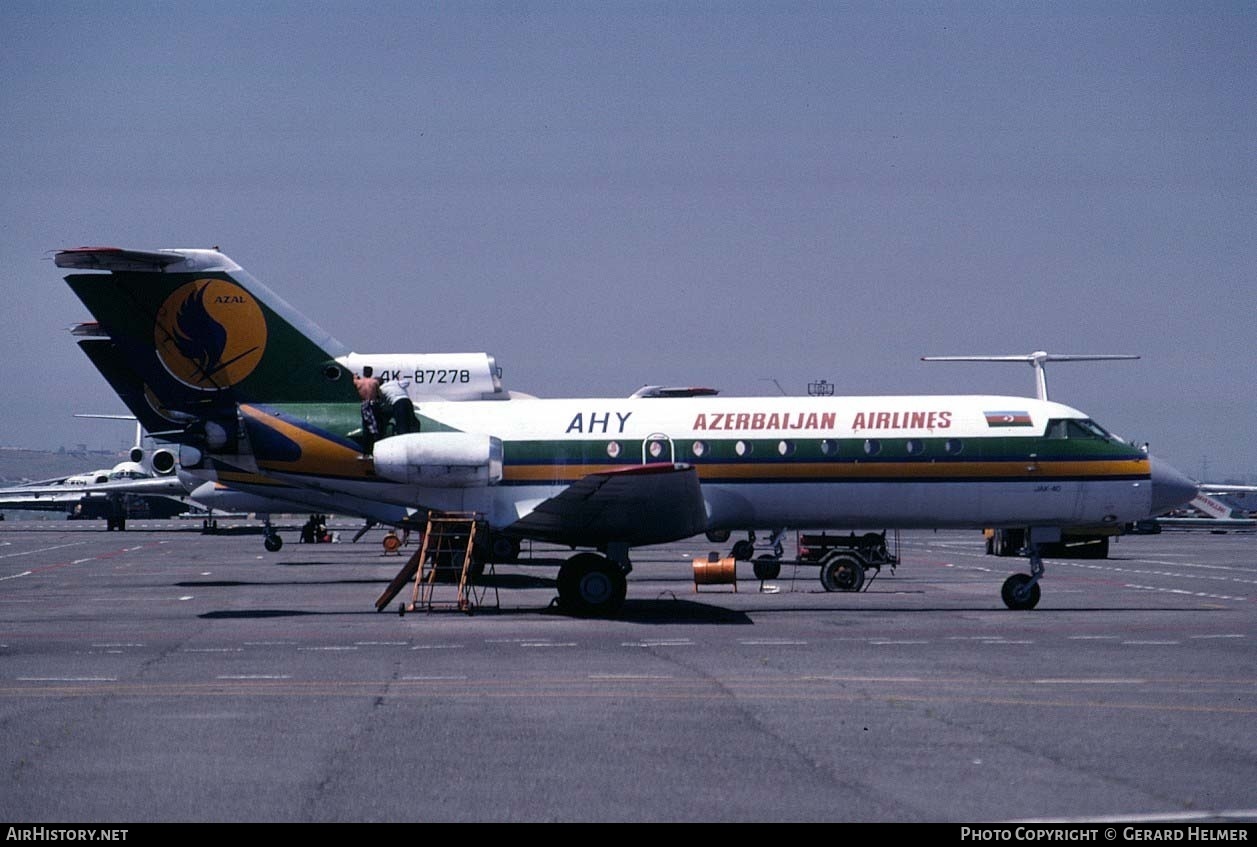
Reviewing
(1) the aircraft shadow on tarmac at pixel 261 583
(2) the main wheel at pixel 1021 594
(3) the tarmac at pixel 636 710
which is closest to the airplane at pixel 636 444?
(2) the main wheel at pixel 1021 594

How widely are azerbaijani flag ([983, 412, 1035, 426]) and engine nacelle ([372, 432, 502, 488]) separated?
9624mm

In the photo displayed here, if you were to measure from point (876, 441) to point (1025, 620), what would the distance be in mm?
4334

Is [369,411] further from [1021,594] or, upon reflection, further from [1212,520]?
[1212,520]

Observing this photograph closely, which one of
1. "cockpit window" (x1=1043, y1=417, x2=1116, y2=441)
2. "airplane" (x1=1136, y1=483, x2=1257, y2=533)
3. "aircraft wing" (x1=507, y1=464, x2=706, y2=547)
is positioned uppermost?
"cockpit window" (x1=1043, y1=417, x2=1116, y2=441)

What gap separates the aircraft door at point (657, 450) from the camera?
24875 mm

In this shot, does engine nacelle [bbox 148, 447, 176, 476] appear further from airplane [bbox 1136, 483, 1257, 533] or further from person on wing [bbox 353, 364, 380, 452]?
airplane [bbox 1136, 483, 1257, 533]

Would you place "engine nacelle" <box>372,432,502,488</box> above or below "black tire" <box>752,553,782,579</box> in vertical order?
above

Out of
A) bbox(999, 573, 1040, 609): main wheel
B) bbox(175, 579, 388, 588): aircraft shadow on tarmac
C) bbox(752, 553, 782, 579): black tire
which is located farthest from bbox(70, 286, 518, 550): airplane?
bbox(999, 573, 1040, 609): main wheel

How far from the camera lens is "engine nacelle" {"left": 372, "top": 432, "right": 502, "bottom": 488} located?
23859 millimetres

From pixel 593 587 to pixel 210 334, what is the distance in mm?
9092

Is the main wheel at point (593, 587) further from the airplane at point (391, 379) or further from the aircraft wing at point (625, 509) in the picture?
the airplane at point (391, 379)

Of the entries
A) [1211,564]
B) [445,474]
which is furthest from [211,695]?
[1211,564]

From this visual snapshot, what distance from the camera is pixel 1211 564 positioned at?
41.6m

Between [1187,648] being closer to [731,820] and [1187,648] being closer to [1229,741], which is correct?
[1229,741]
